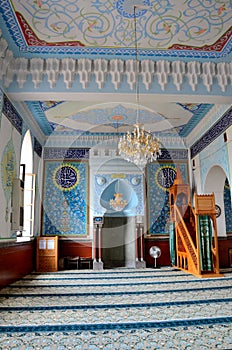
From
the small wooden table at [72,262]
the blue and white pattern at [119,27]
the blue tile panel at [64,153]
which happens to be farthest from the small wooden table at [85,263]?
the blue and white pattern at [119,27]

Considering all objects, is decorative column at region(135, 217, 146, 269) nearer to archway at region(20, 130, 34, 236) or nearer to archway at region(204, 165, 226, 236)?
archway at region(204, 165, 226, 236)

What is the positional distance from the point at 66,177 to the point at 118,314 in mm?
4558

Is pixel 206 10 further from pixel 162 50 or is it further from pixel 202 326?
pixel 202 326

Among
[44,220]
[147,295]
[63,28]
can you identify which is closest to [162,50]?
[63,28]

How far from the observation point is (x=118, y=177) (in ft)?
22.9

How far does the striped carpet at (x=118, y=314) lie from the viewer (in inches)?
88.4

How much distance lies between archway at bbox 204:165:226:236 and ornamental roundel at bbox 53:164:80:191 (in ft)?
9.61

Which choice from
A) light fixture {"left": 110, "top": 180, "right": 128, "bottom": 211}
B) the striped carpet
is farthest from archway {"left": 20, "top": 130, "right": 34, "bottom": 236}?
light fixture {"left": 110, "top": 180, "right": 128, "bottom": 211}

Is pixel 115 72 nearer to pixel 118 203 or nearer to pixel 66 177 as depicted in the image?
pixel 118 203

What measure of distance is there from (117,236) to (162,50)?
4.72 m

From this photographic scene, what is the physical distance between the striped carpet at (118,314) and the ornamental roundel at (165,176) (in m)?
2.89

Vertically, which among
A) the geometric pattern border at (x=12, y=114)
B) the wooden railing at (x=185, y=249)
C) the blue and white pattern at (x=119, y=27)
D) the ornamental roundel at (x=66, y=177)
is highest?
the blue and white pattern at (x=119, y=27)

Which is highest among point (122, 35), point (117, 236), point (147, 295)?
point (122, 35)

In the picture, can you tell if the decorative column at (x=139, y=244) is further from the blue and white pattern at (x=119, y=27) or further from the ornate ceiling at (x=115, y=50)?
the blue and white pattern at (x=119, y=27)
